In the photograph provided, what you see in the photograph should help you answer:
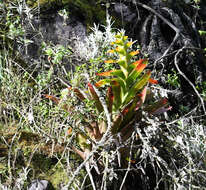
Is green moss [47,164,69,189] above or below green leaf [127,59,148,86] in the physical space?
below

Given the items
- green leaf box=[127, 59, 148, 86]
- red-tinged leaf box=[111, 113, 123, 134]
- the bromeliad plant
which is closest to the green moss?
the bromeliad plant

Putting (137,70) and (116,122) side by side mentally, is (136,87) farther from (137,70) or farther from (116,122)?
(116,122)

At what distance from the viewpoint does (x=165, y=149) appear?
1.53 m

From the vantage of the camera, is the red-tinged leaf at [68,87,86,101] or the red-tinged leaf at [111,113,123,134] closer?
the red-tinged leaf at [111,113,123,134]

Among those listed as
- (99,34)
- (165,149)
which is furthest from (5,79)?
(165,149)

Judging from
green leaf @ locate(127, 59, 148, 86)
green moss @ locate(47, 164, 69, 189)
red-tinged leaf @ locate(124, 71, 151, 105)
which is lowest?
green moss @ locate(47, 164, 69, 189)

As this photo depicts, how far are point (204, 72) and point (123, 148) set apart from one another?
2.08 meters

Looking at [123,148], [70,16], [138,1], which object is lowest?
[123,148]

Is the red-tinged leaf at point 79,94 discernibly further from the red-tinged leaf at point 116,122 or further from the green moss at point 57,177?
the green moss at point 57,177

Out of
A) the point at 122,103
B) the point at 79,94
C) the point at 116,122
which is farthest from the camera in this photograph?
→ the point at 79,94

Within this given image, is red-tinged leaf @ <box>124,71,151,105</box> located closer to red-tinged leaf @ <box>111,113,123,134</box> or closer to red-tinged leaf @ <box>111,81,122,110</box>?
red-tinged leaf @ <box>111,81,122,110</box>

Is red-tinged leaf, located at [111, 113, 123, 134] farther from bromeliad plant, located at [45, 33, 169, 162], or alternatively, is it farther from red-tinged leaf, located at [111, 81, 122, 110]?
red-tinged leaf, located at [111, 81, 122, 110]

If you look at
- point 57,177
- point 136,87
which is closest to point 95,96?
point 136,87

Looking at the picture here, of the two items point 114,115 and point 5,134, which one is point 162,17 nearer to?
point 114,115
